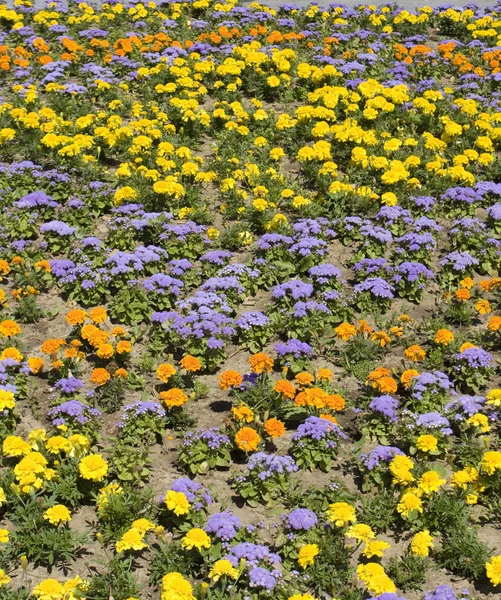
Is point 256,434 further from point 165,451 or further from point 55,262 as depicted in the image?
point 55,262

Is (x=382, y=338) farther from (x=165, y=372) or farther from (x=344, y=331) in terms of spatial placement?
(x=165, y=372)

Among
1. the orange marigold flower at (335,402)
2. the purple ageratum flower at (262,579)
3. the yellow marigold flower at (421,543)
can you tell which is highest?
the orange marigold flower at (335,402)

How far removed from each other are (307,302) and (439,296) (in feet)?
6.34

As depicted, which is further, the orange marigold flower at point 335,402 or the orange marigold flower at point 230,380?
the orange marigold flower at point 230,380

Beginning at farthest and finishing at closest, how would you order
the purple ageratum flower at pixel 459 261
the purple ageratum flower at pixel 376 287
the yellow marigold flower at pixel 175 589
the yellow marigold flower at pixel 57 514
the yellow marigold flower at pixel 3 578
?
the purple ageratum flower at pixel 459 261 < the purple ageratum flower at pixel 376 287 < the yellow marigold flower at pixel 57 514 < the yellow marigold flower at pixel 3 578 < the yellow marigold flower at pixel 175 589

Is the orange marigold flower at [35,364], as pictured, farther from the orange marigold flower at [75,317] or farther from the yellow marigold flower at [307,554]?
the yellow marigold flower at [307,554]

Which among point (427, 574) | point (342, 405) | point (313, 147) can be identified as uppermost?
point (313, 147)

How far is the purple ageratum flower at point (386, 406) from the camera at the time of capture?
7328 mm

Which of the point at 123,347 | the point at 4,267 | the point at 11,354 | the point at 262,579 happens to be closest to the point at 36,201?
the point at 4,267

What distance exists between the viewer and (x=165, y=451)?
7.34m

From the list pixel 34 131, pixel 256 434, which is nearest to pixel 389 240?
pixel 256 434

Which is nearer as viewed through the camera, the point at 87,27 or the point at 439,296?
the point at 439,296

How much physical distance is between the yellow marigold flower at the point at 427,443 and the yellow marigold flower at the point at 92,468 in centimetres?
301

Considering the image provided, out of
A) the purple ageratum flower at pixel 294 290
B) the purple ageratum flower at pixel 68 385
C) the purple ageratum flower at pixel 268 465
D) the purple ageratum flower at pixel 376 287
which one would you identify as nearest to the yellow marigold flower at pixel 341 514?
the purple ageratum flower at pixel 268 465
